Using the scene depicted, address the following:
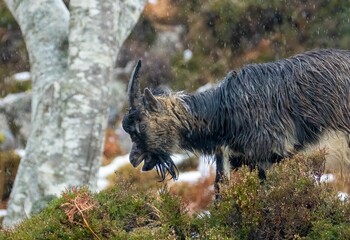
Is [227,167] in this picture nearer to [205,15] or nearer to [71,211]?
[71,211]

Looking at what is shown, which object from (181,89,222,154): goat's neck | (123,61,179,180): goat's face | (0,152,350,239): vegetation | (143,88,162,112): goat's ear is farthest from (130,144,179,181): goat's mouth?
(0,152,350,239): vegetation

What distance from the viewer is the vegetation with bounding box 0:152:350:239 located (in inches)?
221

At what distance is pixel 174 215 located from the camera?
600 cm

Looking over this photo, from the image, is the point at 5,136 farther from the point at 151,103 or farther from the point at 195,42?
the point at 151,103

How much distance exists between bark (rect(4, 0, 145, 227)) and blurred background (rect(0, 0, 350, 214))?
3.64 m

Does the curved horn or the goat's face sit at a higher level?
the curved horn

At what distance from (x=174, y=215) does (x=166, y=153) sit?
1.55 metres

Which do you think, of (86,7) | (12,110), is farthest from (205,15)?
(86,7)

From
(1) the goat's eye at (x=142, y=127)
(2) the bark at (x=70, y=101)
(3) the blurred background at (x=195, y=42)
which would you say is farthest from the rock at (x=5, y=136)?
(1) the goat's eye at (x=142, y=127)

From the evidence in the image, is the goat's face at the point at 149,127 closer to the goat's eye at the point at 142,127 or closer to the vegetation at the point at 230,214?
the goat's eye at the point at 142,127

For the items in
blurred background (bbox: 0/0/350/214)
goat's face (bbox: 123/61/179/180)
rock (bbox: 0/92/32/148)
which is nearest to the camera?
goat's face (bbox: 123/61/179/180)

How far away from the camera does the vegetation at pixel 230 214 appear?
18.4 ft

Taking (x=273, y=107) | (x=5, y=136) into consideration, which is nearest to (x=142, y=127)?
(x=273, y=107)

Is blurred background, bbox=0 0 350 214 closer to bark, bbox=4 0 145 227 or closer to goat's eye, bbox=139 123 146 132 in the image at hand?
bark, bbox=4 0 145 227
